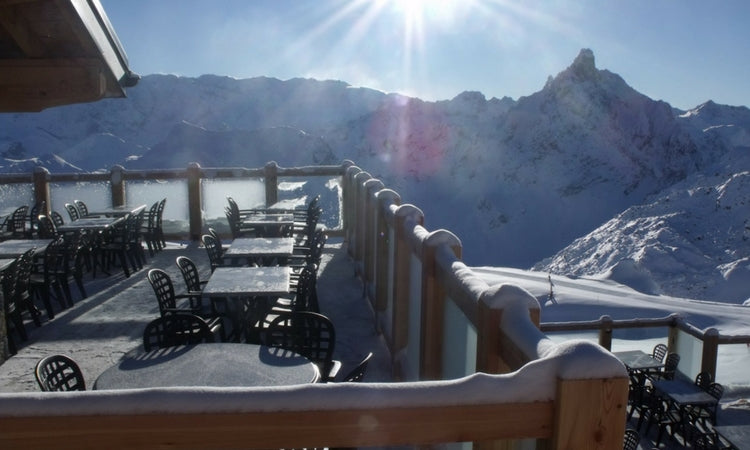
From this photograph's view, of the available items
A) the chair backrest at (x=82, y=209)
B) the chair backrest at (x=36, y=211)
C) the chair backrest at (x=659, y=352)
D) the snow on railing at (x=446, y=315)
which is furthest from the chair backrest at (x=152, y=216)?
the chair backrest at (x=659, y=352)

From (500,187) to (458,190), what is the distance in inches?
296

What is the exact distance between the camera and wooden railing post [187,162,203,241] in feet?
36.4

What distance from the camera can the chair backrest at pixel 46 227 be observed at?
29.1 feet

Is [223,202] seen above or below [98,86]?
below

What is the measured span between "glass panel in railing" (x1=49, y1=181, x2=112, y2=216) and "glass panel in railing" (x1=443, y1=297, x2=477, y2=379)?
29.0 ft

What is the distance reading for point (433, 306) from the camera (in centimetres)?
379

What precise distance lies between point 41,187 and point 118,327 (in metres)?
5.20

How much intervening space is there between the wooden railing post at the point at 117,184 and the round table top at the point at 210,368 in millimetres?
7935

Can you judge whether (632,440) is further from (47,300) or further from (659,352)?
(47,300)

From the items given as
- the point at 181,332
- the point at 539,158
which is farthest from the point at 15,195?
the point at 539,158

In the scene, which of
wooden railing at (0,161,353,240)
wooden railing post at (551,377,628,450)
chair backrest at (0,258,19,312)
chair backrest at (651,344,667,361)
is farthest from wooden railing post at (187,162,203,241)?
wooden railing post at (551,377,628,450)

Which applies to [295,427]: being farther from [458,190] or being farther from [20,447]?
[458,190]

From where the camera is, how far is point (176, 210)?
11148 mm

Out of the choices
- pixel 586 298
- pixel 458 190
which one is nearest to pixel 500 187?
pixel 458 190
